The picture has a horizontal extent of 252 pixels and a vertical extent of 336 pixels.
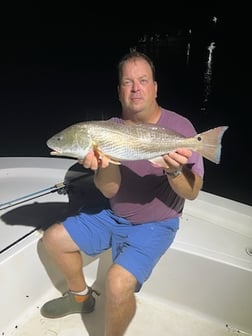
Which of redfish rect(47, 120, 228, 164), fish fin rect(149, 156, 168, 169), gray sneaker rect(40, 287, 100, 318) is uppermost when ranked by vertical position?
redfish rect(47, 120, 228, 164)

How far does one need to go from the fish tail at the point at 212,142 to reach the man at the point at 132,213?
7.2 inches

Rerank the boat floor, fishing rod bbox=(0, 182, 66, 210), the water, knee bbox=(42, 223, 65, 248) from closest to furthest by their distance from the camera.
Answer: knee bbox=(42, 223, 65, 248), the boat floor, fishing rod bbox=(0, 182, 66, 210), the water

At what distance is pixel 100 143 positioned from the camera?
2.17m

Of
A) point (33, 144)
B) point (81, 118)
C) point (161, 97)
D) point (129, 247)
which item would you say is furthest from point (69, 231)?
point (161, 97)

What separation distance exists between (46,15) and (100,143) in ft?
151

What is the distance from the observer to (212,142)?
85.4 inches

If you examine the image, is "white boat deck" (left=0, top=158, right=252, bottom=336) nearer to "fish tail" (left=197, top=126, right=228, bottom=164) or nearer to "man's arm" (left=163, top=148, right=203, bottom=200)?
"man's arm" (left=163, top=148, right=203, bottom=200)

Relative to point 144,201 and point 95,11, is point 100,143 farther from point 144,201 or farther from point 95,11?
point 95,11

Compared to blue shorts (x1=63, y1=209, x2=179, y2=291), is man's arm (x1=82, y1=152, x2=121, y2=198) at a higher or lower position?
higher

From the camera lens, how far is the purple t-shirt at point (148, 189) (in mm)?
2523

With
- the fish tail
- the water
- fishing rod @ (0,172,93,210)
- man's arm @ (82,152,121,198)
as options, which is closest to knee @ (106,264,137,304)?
man's arm @ (82,152,121,198)

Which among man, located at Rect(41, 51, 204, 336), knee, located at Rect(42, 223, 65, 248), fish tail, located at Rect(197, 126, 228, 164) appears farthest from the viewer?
knee, located at Rect(42, 223, 65, 248)

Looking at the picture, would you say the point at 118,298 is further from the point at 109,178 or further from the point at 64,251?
the point at 109,178

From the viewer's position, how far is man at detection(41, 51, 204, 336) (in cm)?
230
